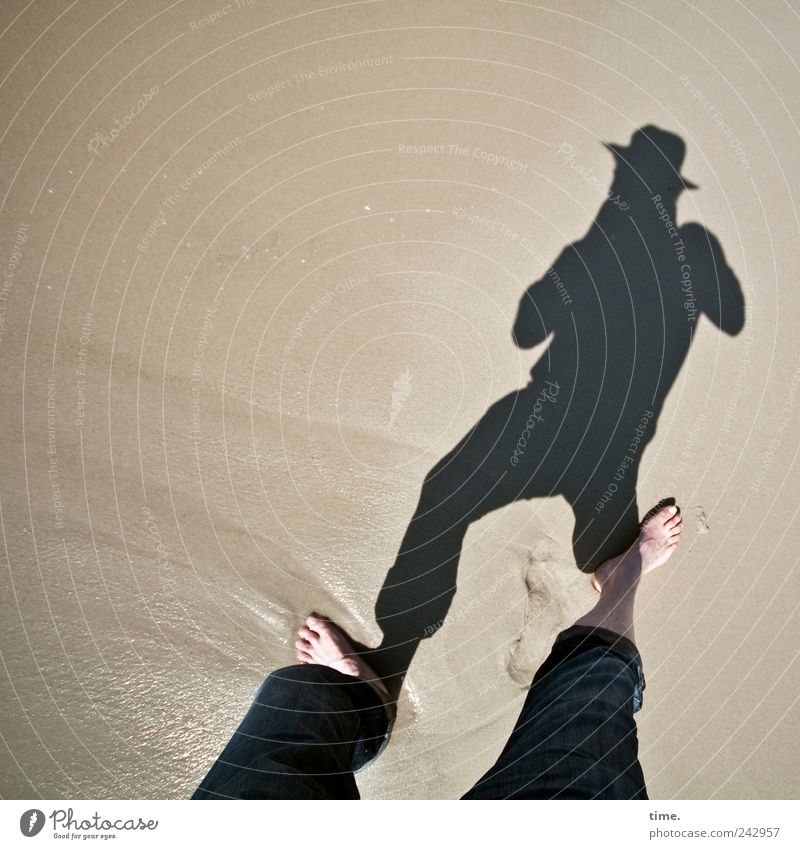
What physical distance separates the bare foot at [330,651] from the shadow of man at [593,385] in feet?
0.29

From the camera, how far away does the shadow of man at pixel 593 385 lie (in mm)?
2479

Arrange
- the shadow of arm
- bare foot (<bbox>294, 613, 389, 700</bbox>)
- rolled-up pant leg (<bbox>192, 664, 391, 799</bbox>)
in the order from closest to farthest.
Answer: rolled-up pant leg (<bbox>192, 664, 391, 799</bbox>), bare foot (<bbox>294, 613, 389, 700</bbox>), the shadow of arm

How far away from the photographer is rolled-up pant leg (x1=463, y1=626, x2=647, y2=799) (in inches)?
83.0

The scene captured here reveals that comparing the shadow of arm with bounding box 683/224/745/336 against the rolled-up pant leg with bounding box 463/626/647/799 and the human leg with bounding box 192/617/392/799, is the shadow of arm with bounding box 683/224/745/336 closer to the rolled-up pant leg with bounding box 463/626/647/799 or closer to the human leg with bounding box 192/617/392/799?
the rolled-up pant leg with bounding box 463/626/647/799

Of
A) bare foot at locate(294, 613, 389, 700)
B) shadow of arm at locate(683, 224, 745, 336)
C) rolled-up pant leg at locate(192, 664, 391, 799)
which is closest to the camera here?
rolled-up pant leg at locate(192, 664, 391, 799)

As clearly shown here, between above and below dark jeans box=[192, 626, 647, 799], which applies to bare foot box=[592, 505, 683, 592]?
above

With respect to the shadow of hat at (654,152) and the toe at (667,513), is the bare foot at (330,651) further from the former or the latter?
the shadow of hat at (654,152)

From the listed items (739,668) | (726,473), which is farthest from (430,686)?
(726,473)

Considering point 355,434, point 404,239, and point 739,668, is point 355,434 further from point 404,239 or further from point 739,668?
point 739,668

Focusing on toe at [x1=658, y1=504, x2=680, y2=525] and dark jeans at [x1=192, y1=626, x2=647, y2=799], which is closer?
dark jeans at [x1=192, y1=626, x2=647, y2=799]

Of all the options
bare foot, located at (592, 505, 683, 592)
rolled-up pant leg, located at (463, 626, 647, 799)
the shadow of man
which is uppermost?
the shadow of man
